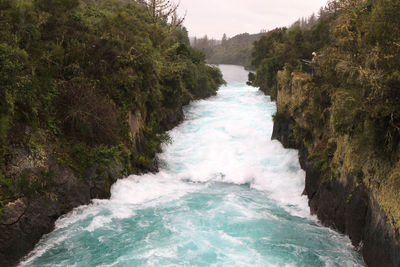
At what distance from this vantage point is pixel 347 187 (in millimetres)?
10203

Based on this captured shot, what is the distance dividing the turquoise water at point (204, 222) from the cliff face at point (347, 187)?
55cm

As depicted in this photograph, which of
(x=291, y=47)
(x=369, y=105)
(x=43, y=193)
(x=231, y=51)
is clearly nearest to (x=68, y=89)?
(x=43, y=193)

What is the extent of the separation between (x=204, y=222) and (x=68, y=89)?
655cm

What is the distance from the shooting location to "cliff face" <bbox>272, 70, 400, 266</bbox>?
309 inches

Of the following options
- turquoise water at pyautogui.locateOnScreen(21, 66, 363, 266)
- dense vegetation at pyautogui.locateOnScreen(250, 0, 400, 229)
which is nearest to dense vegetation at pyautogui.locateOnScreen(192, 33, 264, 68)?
turquoise water at pyautogui.locateOnScreen(21, 66, 363, 266)

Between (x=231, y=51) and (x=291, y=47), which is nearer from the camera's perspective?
(x=291, y=47)

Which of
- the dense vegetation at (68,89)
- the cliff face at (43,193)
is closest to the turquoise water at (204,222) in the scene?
the cliff face at (43,193)

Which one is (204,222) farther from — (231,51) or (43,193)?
(231,51)

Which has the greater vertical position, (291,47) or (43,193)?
(291,47)

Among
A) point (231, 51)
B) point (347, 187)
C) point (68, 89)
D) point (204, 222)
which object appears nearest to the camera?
point (347, 187)

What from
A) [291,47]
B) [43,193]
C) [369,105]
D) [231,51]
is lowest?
[43,193]

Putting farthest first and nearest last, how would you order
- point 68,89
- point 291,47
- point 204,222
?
1. point 291,47
2. point 68,89
3. point 204,222

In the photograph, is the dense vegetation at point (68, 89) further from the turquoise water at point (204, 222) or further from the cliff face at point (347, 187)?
the cliff face at point (347, 187)

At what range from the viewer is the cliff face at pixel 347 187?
784 cm
